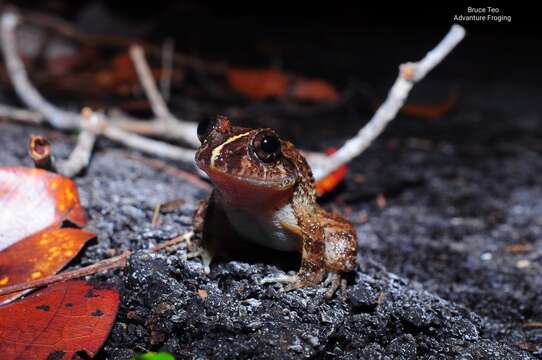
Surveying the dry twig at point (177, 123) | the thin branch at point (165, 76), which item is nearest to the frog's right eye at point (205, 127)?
the dry twig at point (177, 123)

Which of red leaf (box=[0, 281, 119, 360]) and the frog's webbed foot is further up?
the frog's webbed foot

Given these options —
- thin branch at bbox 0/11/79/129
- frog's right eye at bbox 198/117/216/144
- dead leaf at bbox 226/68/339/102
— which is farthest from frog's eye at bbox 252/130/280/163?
dead leaf at bbox 226/68/339/102

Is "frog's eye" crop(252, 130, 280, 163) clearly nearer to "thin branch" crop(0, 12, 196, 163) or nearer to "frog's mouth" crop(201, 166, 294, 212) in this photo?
"frog's mouth" crop(201, 166, 294, 212)

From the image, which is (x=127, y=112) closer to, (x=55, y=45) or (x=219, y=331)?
(x=55, y=45)

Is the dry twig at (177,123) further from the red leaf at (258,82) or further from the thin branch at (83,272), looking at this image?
the red leaf at (258,82)

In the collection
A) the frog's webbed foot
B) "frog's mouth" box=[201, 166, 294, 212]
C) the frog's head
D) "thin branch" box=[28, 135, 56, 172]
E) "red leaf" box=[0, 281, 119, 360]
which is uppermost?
the frog's head

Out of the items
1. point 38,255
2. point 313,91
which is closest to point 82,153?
point 38,255

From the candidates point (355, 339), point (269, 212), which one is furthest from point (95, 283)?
point (355, 339)
